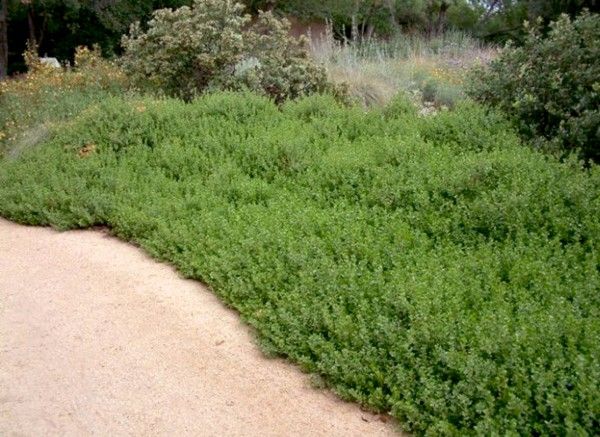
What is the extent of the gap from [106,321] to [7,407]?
1.15 m

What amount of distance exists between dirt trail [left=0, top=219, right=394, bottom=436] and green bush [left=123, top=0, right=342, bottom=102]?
5.01m

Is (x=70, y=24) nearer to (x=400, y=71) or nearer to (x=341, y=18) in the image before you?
(x=341, y=18)

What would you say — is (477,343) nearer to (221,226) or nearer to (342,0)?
(221,226)

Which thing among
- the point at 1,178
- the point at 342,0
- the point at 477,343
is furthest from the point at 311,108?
the point at 342,0

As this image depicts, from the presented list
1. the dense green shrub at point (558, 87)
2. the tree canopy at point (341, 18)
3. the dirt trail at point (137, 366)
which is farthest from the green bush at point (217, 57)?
the tree canopy at point (341, 18)

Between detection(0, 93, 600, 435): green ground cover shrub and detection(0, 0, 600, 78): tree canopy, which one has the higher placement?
detection(0, 0, 600, 78): tree canopy

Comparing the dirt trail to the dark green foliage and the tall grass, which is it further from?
the dark green foliage

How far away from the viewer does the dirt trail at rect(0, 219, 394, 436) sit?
13.1 ft

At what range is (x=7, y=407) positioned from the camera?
4.15 m

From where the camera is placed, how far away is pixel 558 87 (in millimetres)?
7523

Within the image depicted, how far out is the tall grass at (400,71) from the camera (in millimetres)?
10836

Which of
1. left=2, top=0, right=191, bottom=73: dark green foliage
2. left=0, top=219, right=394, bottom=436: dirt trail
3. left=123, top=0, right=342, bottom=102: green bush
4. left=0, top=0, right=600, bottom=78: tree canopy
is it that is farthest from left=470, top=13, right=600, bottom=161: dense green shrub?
left=2, top=0, right=191, bottom=73: dark green foliage

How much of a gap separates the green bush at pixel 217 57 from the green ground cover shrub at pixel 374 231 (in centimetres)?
117

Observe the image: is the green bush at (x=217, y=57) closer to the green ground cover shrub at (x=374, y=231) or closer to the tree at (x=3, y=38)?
the green ground cover shrub at (x=374, y=231)
